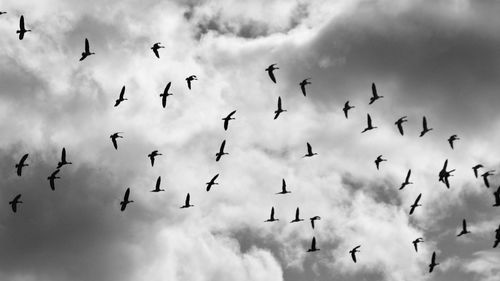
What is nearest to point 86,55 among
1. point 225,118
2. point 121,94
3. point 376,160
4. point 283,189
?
point 121,94

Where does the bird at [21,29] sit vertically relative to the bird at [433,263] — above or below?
above

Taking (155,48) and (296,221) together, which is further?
(296,221)

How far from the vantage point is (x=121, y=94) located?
12888 centimetres

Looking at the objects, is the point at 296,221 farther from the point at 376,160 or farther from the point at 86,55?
the point at 86,55

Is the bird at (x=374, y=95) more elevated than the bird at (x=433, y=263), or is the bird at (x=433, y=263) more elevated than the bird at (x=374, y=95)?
the bird at (x=374, y=95)

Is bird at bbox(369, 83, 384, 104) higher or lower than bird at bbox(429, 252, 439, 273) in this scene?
higher

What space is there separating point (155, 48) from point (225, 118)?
14178 mm

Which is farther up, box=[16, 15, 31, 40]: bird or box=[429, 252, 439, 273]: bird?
box=[16, 15, 31, 40]: bird

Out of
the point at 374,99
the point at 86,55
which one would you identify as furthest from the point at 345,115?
the point at 86,55

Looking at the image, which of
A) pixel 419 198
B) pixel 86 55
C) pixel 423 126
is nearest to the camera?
pixel 86 55

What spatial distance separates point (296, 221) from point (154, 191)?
22141 millimetres

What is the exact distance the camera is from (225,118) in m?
130

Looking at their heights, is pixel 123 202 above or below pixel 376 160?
below

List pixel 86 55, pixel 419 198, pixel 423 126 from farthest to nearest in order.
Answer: pixel 419 198 < pixel 423 126 < pixel 86 55
